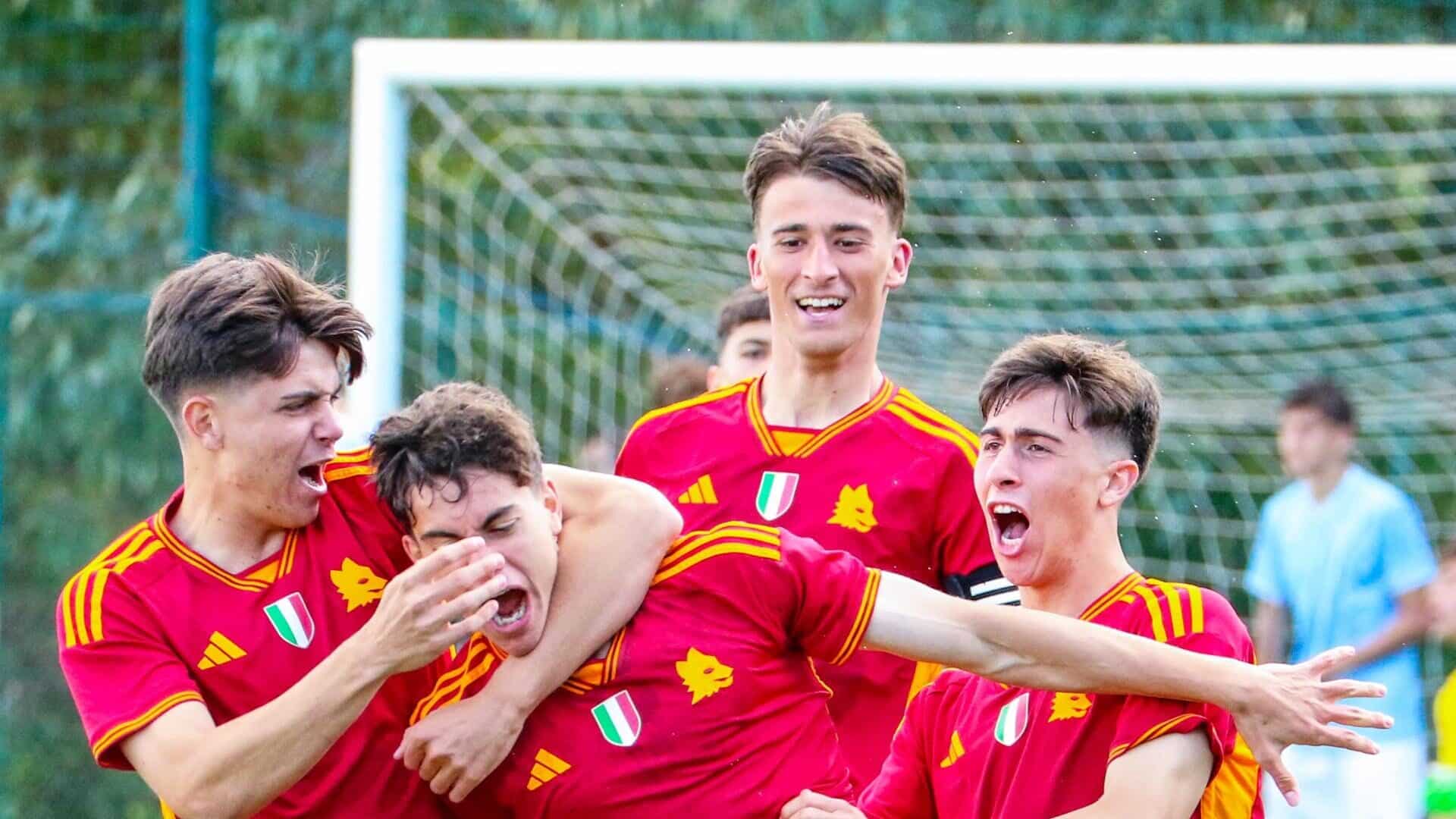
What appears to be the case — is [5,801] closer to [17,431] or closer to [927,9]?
[17,431]

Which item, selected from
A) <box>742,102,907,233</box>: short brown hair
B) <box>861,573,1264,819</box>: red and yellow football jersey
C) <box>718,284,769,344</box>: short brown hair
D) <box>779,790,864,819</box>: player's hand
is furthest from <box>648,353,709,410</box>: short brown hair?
<box>779,790,864,819</box>: player's hand

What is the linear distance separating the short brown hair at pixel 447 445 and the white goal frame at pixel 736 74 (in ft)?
9.71

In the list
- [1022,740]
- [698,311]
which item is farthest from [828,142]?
[698,311]

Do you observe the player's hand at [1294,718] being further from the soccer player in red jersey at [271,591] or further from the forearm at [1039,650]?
the soccer player in red jersey at [271,591]

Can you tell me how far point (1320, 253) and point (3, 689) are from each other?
611cm

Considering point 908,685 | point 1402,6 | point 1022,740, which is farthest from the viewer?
point 1402,6

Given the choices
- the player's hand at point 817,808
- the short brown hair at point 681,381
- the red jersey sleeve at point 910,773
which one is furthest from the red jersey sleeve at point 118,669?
the short brown hair at point 681,381

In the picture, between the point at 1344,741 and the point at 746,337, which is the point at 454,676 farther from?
the point at 746,337

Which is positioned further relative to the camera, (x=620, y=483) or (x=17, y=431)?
(x=17, y=431)

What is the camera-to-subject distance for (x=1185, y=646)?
2812 millimetres

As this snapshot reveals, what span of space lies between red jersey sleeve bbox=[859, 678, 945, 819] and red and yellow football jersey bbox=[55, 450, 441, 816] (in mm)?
748

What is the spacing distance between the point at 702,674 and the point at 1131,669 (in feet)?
2.25

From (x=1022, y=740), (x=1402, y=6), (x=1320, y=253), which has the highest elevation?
(x=1402, y=6)

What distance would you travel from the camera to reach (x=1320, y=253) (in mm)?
8180
